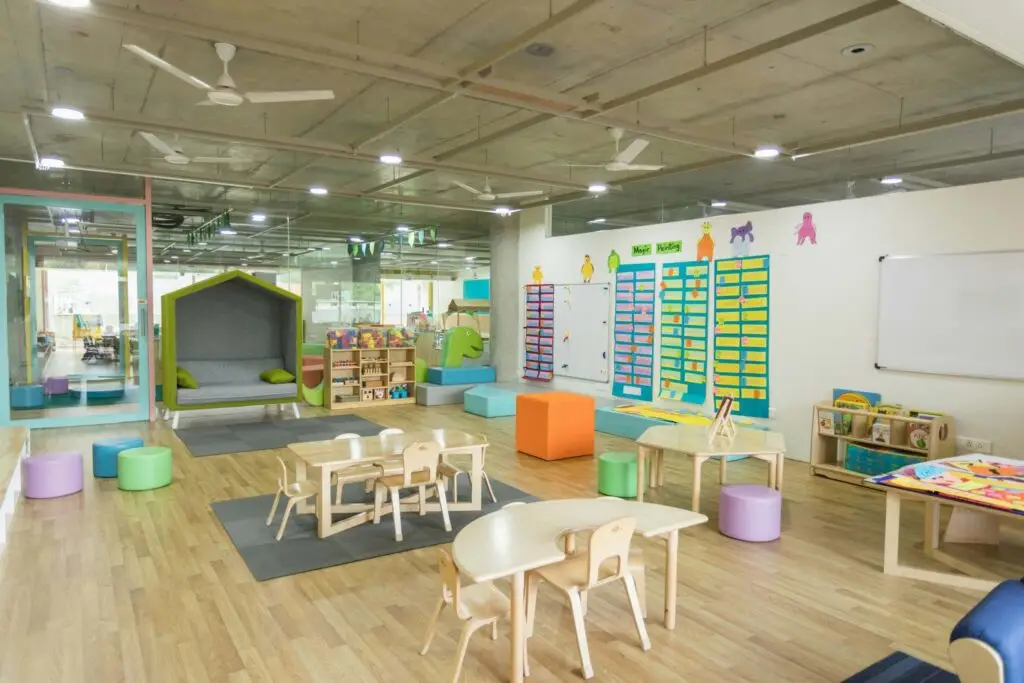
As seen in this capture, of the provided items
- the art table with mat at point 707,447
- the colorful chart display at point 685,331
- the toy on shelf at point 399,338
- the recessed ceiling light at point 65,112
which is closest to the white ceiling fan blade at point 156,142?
the recessed ceiling light at point 65,112

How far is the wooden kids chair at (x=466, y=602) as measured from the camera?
2938 mm

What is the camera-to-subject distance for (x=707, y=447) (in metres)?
5.42

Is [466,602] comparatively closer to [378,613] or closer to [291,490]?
[378,613]

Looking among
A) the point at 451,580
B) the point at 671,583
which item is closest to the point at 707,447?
the point at 671,583

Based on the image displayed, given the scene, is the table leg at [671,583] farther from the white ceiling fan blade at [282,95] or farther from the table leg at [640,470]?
the white ceiling fan blade at [282,95]

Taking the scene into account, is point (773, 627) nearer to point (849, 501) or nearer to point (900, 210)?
point (849, 501)

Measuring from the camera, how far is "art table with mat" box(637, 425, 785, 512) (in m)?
5.32

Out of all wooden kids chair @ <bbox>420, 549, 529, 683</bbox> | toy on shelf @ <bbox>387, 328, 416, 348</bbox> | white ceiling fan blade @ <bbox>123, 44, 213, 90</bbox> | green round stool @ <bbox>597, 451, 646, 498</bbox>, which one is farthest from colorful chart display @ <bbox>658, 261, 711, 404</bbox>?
white ceiling fan blade @ <bbox>123, 44, 213, 90</bbox>

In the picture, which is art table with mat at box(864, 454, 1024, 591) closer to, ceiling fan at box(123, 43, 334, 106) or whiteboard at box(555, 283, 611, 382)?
ceiling fan at box(123, 43, 334, 106)

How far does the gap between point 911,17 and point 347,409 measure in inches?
361

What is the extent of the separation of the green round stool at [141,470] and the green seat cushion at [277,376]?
3758 mm

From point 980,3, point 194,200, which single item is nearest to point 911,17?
point 980,3

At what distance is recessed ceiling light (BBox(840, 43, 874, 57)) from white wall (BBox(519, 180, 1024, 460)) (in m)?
1.95

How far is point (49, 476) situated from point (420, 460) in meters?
3.66
